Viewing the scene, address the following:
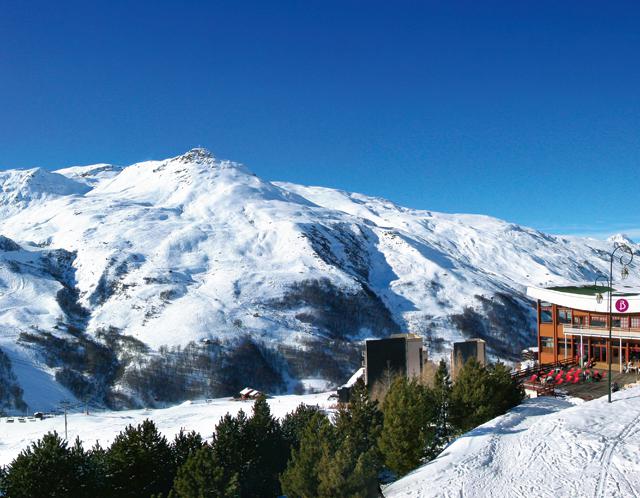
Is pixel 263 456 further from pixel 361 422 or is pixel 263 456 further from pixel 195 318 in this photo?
pixel 195 318

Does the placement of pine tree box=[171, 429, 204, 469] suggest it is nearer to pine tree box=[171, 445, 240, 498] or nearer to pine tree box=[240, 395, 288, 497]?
pine tree box=[240, 395, 288, 497]

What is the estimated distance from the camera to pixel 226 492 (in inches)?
969

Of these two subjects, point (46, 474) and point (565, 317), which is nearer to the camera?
point (46, 474)

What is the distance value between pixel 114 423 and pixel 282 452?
36.2 meters

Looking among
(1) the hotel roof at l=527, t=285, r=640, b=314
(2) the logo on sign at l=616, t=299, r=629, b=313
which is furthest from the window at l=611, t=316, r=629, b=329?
(2) the logo on sign at l=616, t=299, r=629, b=313

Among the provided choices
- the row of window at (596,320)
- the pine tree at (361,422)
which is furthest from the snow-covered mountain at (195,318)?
the pine tree at (361,422)

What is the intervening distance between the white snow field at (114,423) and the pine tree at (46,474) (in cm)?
2500

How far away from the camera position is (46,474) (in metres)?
25.6

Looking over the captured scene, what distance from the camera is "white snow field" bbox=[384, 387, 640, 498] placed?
21.7 meters

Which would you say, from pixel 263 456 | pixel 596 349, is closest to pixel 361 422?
pixel 263 456

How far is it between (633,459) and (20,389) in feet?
375

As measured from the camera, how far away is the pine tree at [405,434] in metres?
29.1

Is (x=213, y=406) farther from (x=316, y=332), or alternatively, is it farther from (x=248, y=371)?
(x=316, y=332)

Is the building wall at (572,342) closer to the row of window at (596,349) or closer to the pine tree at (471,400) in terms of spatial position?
the row of window at (596,349)
